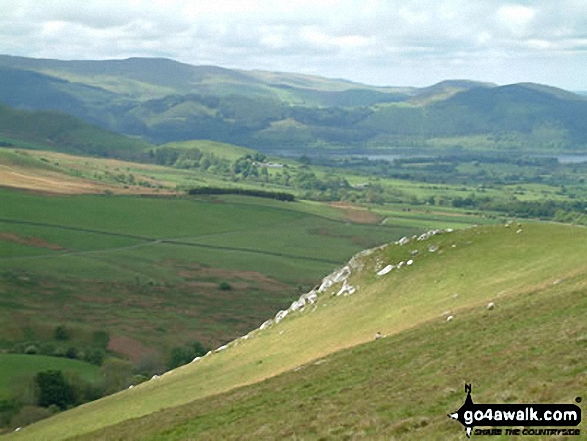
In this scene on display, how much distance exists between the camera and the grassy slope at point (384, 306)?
48.5 metres

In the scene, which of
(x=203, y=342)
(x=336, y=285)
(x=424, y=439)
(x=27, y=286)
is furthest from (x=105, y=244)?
(x=424, y=439)

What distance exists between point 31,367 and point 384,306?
45.9m

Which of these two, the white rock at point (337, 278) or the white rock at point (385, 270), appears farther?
the white rock at point (337, 278)

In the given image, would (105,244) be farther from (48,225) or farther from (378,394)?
(378,394)

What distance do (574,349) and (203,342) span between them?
88406mm

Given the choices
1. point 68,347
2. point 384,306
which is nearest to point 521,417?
point 384,306

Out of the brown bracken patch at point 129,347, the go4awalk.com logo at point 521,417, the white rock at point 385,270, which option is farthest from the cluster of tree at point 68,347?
the go4awalk.com logo at point 521,417

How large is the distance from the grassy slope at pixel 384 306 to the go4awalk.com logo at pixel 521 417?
21.7 meters

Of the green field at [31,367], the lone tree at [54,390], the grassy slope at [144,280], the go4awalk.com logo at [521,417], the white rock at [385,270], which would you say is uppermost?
the go4awalk.com logo at [521,417]

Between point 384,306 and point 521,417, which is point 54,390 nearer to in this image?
point 384,306

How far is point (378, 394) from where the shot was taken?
1228 inches

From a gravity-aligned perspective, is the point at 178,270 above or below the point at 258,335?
below

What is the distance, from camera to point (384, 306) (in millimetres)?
56281

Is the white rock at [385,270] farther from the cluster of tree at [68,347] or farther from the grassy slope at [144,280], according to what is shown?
the grassy slope at [144,280]
